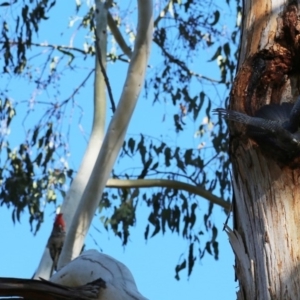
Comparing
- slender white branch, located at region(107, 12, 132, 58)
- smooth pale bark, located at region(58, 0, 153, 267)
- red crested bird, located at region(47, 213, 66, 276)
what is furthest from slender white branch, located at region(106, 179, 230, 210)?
slender white branch, located at region(107, 12, 132, 58)

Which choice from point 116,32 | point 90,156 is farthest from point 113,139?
point 116,32

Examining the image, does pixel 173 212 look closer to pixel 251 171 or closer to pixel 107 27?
pixel 107 27

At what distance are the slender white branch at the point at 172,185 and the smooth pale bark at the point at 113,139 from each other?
615mm

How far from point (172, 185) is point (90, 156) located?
2.82 ft

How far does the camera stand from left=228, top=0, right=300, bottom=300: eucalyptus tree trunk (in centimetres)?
161

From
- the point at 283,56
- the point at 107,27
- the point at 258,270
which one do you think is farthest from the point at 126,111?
the point at 258,270

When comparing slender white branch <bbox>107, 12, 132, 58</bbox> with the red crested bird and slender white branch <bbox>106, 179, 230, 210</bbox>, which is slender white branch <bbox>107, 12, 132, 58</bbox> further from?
the red crested bird

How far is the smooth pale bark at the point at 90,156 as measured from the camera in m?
4.36

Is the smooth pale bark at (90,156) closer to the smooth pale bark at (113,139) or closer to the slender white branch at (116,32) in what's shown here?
the smooth pale bark at (113,139)

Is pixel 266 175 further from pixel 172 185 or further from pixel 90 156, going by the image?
pixel 172 185

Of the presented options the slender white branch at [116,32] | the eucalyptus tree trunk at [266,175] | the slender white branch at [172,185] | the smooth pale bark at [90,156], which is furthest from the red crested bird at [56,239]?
the eucalyptus tree trunk at [266,175]

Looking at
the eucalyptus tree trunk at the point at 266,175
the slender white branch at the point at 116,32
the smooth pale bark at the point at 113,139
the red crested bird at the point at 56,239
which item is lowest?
the eucalyptus tree trunk at the point at 266,175

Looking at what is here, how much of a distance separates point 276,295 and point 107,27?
4509mm

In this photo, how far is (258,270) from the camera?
1.62 metres
